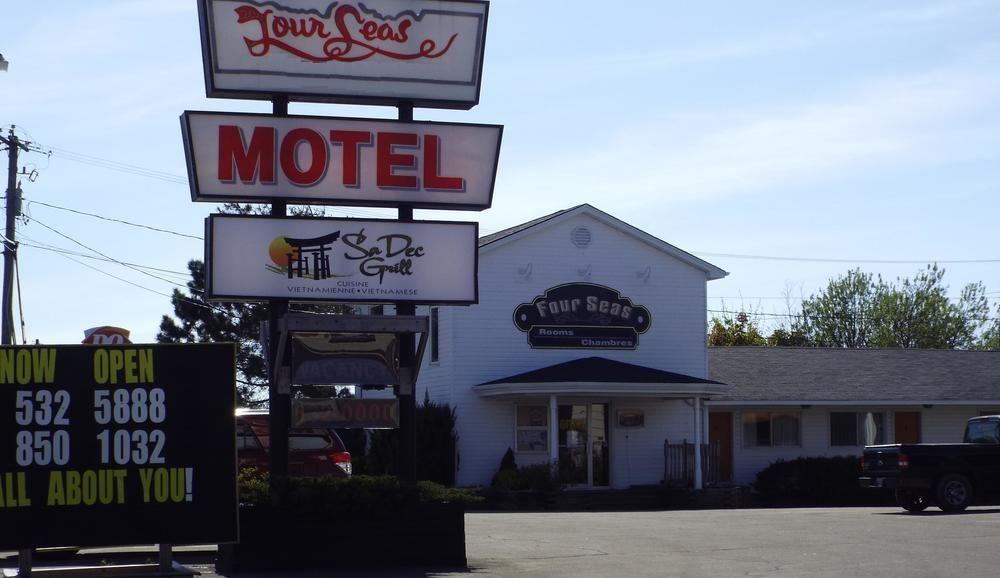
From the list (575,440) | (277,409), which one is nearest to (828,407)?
(575,440)

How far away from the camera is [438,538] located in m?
14.4

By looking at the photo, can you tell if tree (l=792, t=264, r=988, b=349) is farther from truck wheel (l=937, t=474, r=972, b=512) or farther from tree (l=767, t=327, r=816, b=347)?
truck wheel (l=937, t=474, r=972, b=512)

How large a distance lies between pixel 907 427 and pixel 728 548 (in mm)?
23289

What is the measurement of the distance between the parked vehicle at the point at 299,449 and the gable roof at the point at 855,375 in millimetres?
15325

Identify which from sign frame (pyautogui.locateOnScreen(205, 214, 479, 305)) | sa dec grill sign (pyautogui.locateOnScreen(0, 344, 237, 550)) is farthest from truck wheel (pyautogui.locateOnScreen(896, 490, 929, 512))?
sa dec grill sign (pyautogui.locateOnScreen(0, 344, 237, 550))

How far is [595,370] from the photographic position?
31.8 m

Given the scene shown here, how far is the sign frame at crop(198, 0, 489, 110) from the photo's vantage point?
1515cm

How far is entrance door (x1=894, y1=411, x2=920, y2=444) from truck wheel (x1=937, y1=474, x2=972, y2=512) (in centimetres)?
1424

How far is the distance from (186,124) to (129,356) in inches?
132

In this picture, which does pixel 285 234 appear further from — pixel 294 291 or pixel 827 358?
pixel 827 358

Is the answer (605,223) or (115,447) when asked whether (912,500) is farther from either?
(115,447)

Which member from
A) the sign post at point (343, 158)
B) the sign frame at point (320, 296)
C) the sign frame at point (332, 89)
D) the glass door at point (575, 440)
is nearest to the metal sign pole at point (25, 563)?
the sign post at point (343, 158)

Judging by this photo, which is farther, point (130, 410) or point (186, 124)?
point (186, 124)

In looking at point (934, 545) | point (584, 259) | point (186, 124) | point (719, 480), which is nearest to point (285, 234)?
point (186, 124)
